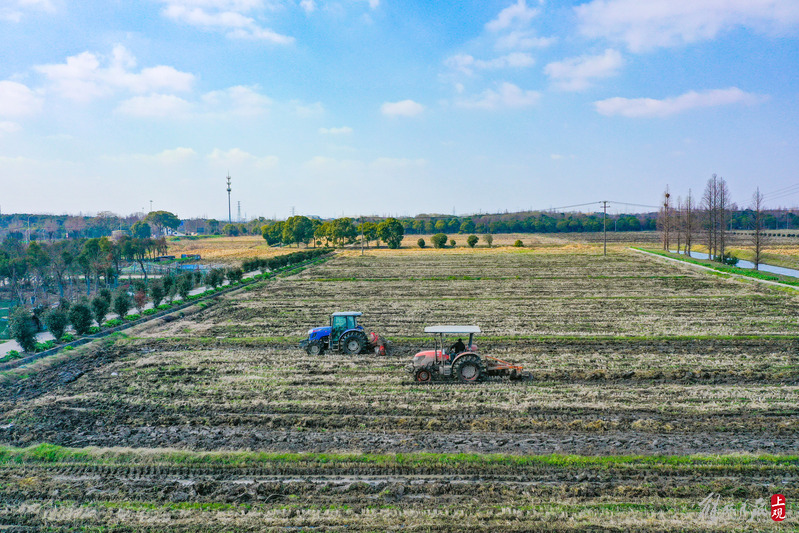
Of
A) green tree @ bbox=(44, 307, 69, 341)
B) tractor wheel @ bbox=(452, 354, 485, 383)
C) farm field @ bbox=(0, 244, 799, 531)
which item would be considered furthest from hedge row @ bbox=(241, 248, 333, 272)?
tractor wheel @ bbox=(452, 354, 485, 383)

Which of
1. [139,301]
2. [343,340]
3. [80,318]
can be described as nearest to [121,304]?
[80,318]

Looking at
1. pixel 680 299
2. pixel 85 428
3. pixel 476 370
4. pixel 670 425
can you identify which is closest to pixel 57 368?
pixel 85 428

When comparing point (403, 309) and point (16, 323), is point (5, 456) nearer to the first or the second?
point (16, 323)

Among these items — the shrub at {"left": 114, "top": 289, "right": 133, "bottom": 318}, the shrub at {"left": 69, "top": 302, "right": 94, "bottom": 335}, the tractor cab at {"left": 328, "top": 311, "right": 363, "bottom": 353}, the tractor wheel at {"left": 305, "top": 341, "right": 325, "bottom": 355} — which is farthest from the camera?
the shrub at {"left": 114, "top": 289, "right": 133, "bottom": 318}

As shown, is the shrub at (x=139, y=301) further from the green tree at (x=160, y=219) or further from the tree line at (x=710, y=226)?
the green tree at (x=160, y=219)

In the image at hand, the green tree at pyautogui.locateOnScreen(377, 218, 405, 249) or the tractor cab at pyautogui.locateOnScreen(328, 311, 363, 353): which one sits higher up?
the green tree at pyautogui.locateOnScreen(377, 218, 405, 249)

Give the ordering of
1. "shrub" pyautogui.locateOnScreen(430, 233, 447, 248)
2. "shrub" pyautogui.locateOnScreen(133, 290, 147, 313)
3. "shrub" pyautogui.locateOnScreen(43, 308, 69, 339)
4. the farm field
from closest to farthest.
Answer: the farm field
"shrub" pyautogui.locateOnScreen(43, 308, 69, 339)
"shrub" pyautogui.locateOnScreen(133, 290, 147, 313)
"shrub" pyautogui.locateOnScreen(430, 233, 447, 248)

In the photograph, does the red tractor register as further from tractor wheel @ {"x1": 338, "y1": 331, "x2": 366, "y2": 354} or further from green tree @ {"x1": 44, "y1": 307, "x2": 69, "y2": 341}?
green tree @ {"x1": 44, "y1": 307, "x2": 69, "y2": 341}
